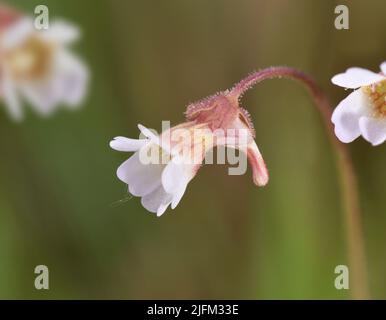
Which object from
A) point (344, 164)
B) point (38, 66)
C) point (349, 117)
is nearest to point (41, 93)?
point (38, 66)

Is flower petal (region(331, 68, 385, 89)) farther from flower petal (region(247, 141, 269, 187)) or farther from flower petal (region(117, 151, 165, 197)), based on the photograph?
flower petal (region(117, 151, 165, 197))

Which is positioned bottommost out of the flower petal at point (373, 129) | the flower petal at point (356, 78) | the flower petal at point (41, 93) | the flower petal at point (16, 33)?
the flower petal at point (373, 129)

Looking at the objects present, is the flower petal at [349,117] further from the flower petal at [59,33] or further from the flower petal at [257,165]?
the flower petal at [59,33]

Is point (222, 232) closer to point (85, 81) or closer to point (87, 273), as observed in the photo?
point (87, 273)

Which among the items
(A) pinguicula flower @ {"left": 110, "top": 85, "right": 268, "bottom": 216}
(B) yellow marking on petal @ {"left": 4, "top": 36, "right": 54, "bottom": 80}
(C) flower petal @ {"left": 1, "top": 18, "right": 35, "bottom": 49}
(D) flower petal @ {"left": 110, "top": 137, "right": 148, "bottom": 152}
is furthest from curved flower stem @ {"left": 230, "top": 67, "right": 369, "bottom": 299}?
(B) yellow marking on petal @ {"left": 4, "top": 36, "right": 54, "bottom": 80}

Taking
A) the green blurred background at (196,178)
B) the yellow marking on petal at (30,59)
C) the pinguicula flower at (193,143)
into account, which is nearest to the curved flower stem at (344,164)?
the pinguicula flower at (193,143)

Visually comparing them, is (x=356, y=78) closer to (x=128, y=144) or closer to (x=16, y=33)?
(x=128, y=144)
